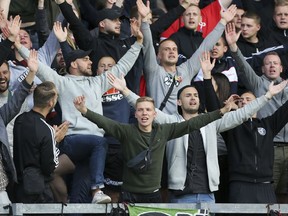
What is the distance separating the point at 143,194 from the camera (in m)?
13.1

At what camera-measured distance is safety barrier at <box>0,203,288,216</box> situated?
12.5m

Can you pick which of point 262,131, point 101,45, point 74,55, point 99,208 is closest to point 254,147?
point 262,131

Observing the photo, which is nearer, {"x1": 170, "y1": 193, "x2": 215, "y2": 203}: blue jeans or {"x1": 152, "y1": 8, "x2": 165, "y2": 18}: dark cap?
{"x1": 170, "y1": 193, "x2": 215, "y2": 203}: blue jeans

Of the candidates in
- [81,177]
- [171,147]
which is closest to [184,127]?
[171,147]


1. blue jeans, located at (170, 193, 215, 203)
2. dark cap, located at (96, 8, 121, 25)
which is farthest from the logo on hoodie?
dark cap, located at (96, 8, 121, 25)

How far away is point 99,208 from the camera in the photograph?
12797 millimetres

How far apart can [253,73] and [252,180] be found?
66.5 inches

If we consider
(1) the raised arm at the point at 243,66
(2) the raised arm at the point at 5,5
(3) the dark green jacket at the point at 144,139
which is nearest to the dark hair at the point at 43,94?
(3) the dark green jacket at the point at 144,139

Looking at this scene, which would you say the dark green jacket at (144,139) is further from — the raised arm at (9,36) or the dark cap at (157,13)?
the dark cap at (157,13)

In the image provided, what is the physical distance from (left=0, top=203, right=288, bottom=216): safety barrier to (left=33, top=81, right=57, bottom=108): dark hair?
113 cm

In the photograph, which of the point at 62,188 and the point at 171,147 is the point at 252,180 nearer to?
the point at 171,147

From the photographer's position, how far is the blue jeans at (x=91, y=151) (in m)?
13.2

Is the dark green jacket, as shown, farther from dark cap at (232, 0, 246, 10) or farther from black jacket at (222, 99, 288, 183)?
dark cap at (232, 0, 246, 10)

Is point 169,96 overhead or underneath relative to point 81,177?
overhead
